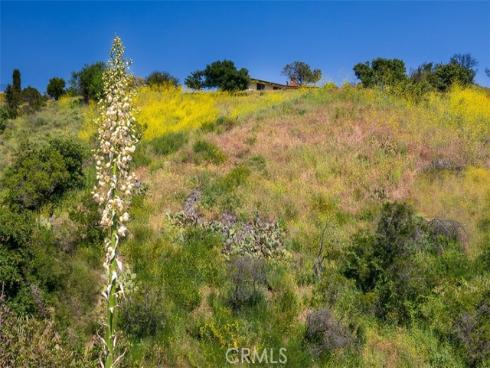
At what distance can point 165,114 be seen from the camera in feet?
85.4

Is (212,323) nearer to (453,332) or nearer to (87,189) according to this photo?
(453,332)

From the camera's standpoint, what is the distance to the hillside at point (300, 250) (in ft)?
24.1

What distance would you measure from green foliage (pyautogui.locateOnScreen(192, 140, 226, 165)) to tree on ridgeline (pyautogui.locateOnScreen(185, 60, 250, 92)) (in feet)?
96.7

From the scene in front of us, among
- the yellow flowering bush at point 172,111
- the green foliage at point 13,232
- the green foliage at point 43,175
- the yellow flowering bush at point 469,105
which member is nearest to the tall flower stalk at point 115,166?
the green foliage at point 13,232

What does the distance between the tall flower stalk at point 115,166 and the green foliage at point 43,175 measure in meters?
9.06

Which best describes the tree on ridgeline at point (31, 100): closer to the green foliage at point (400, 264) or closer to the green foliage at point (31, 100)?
the green foliage at point (31, 100)

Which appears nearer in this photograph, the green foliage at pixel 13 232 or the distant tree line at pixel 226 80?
the green foliage at pixel 13 232

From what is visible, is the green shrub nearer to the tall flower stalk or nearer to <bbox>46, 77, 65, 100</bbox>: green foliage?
the tall flower stalk

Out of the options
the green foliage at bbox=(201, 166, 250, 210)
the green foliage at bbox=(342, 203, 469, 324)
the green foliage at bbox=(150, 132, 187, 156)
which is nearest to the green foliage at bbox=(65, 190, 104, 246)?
the green foliage at bbox=(201, 166, 250, 210)

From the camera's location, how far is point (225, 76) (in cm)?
4628

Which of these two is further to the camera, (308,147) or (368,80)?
(368,80)

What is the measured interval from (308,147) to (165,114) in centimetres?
1167

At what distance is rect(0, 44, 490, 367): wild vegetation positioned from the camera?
Answer: 286 inches

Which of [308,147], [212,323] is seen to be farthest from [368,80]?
[212,323]
